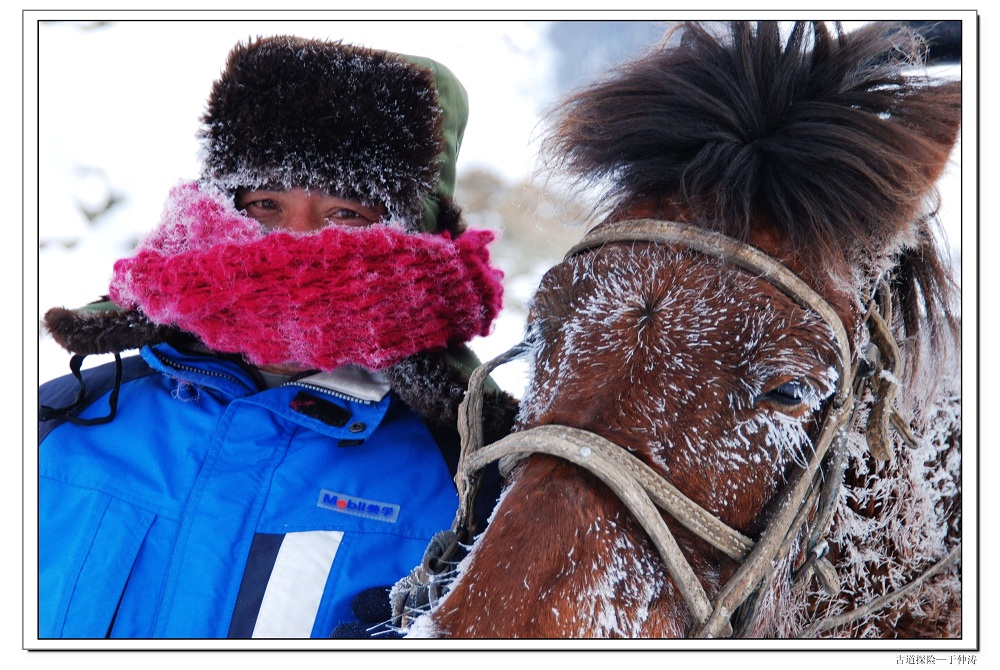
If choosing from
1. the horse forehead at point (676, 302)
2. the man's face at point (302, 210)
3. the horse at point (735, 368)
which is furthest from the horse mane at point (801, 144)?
the man's face at point (302, 210)

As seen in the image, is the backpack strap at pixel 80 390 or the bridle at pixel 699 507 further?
the backpack strap at pixel 80 390

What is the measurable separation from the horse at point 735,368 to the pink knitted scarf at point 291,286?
31 centimetres

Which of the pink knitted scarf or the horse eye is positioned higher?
the horse eye

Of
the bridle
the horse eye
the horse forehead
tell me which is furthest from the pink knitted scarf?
the horse eye

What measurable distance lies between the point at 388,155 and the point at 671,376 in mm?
963

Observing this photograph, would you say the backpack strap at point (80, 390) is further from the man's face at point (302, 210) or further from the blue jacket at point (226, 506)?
the man's face at point (302, 210)

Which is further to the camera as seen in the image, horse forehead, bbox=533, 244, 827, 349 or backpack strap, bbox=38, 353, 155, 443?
backpack strap, bbox=38, 353, 155, 443

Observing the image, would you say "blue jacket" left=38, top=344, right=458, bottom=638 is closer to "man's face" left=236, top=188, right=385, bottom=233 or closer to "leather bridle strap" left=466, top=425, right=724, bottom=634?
"man's face" left=236, top=188, right=385, bottom=233

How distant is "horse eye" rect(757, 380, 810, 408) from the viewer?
4.16ft

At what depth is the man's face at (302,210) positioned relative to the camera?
1831 millimetres

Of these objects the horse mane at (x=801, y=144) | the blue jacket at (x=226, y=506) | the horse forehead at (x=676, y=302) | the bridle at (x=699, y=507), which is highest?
the horse mane at (x=801, y=144)

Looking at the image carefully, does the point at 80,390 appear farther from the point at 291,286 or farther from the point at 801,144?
the point at 801,144

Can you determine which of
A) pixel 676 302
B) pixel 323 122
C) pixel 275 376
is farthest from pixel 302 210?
pixel 676 302
